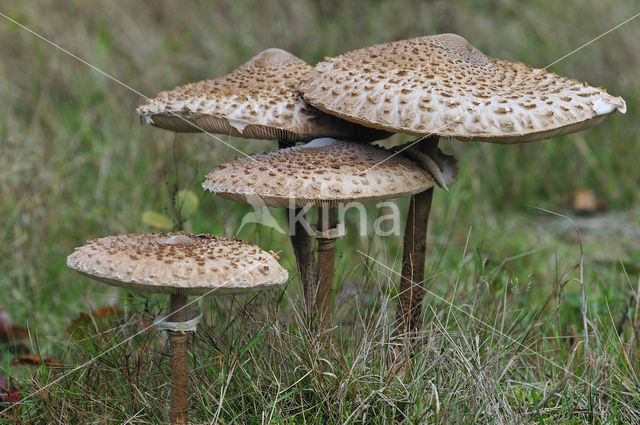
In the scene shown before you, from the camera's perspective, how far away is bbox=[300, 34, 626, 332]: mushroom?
2.56 m

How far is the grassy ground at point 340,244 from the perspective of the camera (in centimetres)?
277

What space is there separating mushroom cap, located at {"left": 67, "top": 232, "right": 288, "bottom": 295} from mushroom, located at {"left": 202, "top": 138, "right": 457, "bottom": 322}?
30 centimetres

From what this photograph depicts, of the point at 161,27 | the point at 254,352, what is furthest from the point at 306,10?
the point at 254,352

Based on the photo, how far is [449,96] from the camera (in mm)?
2607

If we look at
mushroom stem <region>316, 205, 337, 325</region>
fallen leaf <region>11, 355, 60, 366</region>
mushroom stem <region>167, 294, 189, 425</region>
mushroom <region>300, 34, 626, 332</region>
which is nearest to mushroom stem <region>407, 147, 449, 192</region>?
mushroom <region>300, 34, 626, 332</region>

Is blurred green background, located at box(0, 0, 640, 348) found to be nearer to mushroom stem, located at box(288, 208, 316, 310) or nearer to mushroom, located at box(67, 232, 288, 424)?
mushroom stem, located at box(288, 208, 316, 310)

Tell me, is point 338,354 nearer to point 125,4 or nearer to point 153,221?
point 153,221

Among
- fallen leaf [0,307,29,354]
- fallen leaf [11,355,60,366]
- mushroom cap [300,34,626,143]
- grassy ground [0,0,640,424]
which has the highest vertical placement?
mushroom cap [300,34,626,143]

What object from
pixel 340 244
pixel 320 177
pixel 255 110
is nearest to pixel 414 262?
pixel 320 177

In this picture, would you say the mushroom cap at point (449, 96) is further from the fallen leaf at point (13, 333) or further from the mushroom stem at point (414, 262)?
the fallen leaf at point (13, 333)

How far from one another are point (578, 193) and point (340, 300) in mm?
3801

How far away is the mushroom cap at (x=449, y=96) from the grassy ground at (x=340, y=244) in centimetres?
71

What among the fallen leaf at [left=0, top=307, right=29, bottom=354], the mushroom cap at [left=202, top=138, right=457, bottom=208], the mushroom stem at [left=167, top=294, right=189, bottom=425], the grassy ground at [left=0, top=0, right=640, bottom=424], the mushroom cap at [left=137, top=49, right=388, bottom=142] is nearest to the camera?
the mushroom stem at [left=167, top=294, right=189, bottom=425]

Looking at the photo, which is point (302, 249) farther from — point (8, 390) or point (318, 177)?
point (8, 390)
